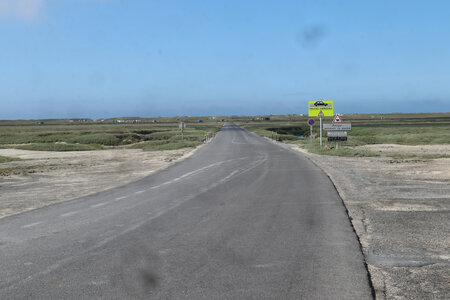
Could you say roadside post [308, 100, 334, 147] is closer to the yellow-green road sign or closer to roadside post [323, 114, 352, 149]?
the yellow-green road sign

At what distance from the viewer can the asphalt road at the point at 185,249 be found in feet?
17.7

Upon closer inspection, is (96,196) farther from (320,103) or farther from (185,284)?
(320,103)

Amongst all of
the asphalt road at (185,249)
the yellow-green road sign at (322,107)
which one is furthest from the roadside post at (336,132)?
Result: the asphalt road at (185,249)

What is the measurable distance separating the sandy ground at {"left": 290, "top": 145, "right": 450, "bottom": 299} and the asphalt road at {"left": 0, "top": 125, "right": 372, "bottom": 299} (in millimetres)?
333

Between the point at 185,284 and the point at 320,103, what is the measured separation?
4037 cm

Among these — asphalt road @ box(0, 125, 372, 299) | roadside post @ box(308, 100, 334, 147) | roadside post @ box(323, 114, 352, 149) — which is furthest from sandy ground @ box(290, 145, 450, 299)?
roadside post @ box(308, 100, 334, 147)

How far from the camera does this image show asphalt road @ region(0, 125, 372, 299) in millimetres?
5395

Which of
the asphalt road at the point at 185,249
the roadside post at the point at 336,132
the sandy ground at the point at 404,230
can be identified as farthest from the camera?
the roadside post at the point at 336,132

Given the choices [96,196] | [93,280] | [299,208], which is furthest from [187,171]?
[93,280]

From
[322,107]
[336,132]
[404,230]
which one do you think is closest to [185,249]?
[404,230]

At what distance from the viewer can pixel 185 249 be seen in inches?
283

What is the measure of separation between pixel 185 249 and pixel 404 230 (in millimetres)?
4353

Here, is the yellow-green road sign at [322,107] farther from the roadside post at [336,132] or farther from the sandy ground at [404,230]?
the sandy ground at [404,230]

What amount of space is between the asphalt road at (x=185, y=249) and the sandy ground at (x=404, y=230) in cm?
33
